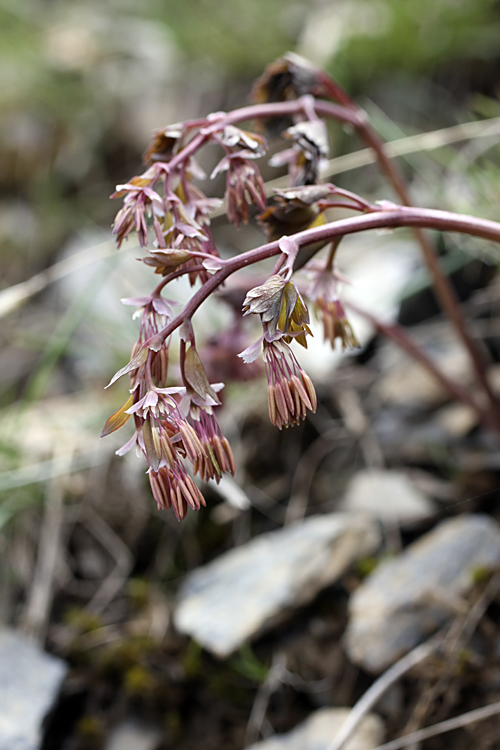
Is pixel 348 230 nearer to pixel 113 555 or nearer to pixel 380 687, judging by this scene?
pixel 380 687

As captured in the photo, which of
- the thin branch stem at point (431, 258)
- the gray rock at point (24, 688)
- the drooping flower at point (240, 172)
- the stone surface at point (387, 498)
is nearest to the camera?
the drooping flower at point (240, 172)

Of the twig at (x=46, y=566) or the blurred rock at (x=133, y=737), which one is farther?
the twig at (x=46, y=566)

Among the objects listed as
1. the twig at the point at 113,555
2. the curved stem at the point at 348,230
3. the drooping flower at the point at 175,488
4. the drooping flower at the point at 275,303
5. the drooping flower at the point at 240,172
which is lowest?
the twig at the point at 113,555

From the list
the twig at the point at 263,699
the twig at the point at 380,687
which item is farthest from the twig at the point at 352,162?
the twig at the point at 380,687

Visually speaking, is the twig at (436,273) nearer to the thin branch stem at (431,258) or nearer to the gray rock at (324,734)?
the thin branch stem at (431,258)

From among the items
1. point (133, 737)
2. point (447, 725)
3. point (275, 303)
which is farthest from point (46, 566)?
point (275, 303)

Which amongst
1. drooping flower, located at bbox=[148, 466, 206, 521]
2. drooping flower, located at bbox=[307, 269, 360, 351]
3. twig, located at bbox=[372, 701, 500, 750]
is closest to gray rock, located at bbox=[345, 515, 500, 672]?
twig, located at bbox=[372, 701, 500, 750]

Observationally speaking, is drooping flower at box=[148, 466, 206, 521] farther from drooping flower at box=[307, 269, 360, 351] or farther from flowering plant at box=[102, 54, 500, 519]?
drooping flower at box=[307, 269, 360, 351]
